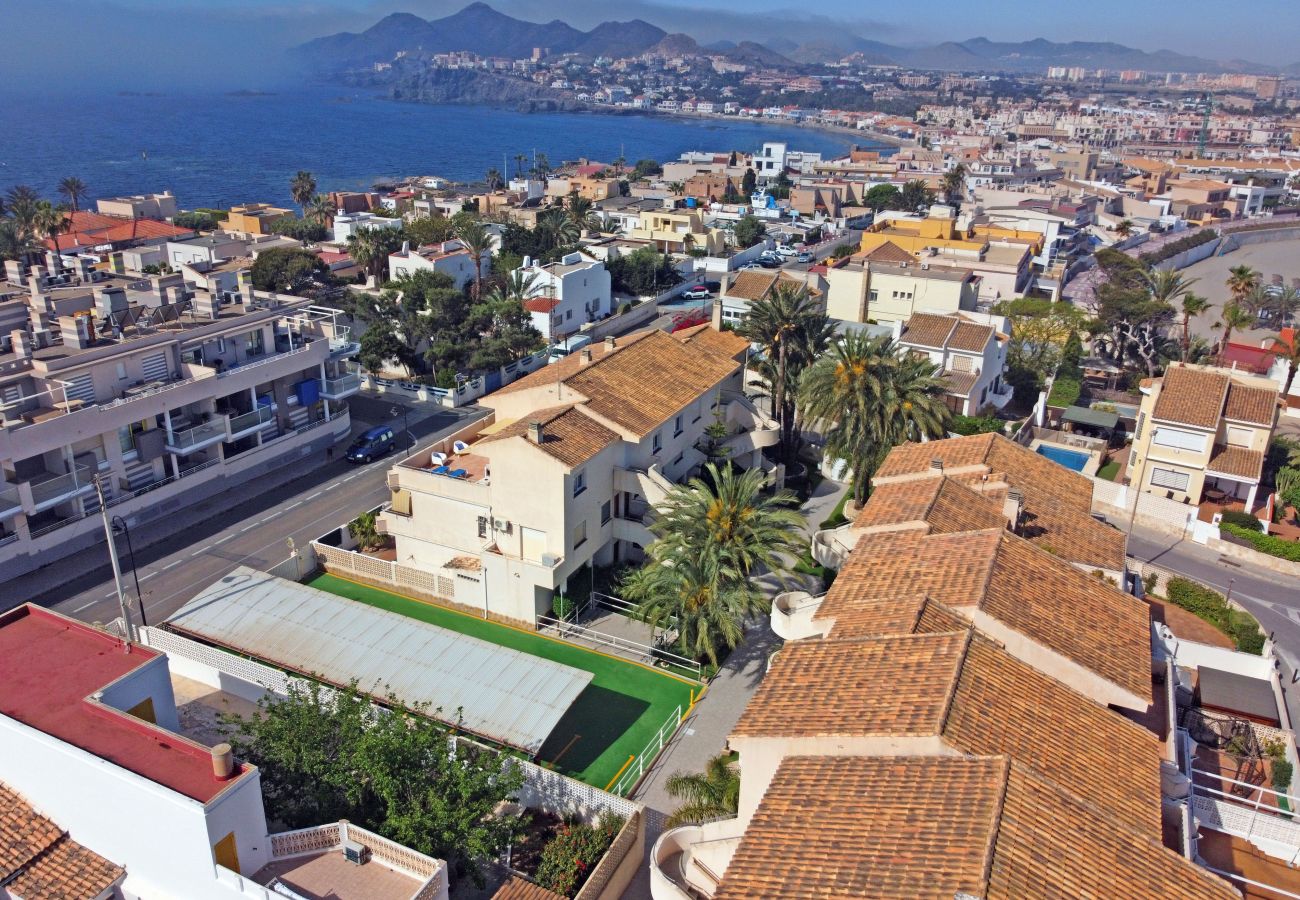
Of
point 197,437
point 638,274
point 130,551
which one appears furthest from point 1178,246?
point 130,551

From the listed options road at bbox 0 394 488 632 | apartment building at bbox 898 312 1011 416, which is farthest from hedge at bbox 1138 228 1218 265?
road at bbox 0 394 488 632

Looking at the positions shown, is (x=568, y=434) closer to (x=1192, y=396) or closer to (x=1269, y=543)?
(x=1269, y=543)

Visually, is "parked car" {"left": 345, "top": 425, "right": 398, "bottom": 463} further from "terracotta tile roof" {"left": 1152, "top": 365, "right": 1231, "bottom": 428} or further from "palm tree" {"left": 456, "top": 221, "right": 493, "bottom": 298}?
"terracotta tile roof" {"left": 1152, "top": 365, "right": 1231, "bottom": 428}

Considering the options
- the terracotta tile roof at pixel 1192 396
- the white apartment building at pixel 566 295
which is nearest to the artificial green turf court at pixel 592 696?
the terracotta tile roof at pixel 1192 396

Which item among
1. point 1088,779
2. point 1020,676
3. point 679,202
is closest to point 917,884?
point 1088,779

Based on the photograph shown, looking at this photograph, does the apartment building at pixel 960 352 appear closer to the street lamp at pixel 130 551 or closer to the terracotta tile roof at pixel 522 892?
the terracotta tile roof at pixel 522 892
